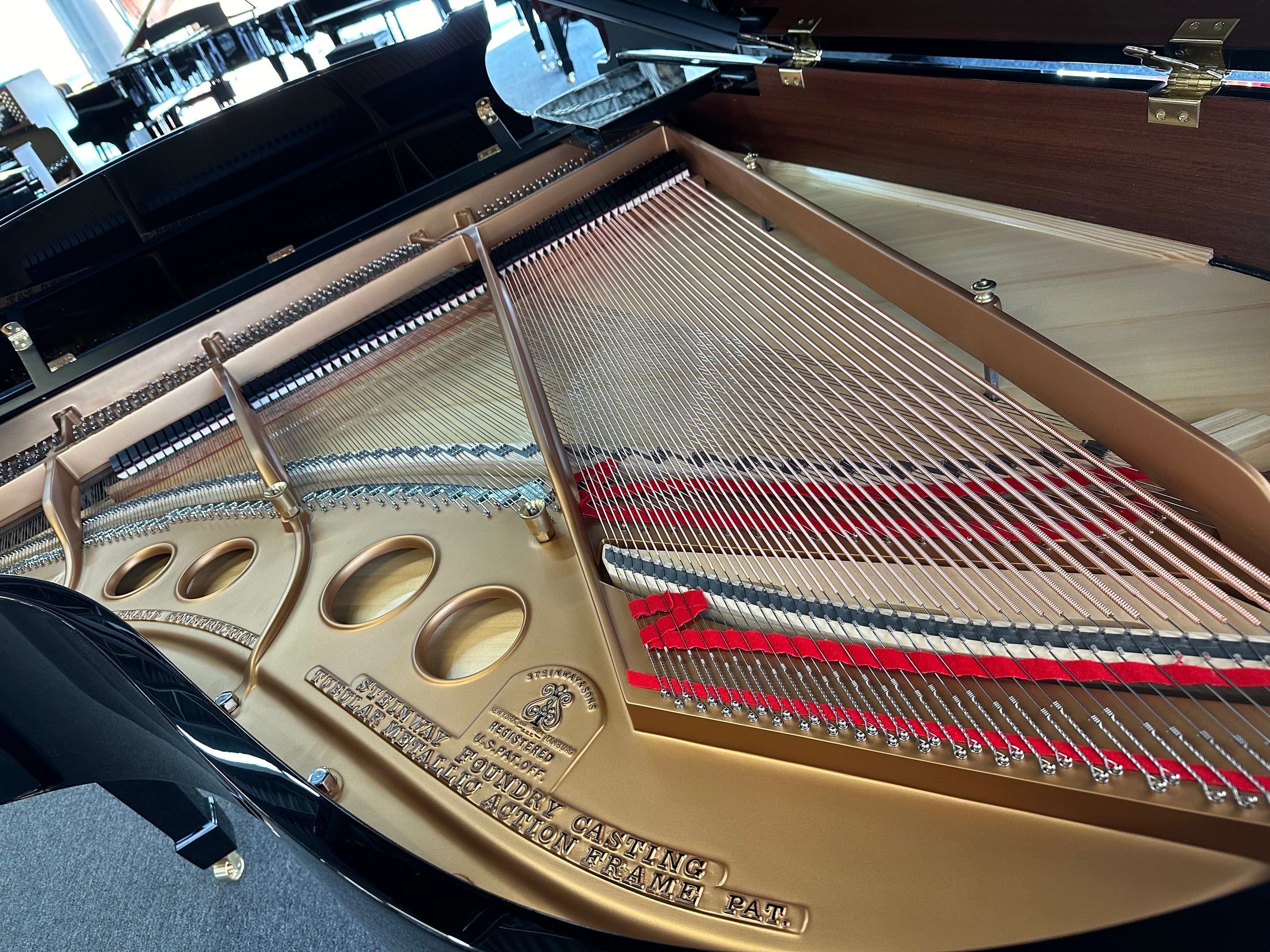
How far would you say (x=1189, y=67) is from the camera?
1512mm

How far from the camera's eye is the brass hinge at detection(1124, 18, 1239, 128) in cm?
149

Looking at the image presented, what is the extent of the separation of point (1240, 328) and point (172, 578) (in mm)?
2800

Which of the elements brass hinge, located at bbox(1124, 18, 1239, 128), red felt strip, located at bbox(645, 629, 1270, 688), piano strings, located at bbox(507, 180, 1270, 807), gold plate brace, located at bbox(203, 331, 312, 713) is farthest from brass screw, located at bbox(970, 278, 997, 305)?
gold plate brace, located at bbox(203, 331, 312, 713)

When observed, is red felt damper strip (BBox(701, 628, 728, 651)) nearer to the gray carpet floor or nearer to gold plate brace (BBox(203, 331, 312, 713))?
gold plate brace (BBox(203, 331, 312, 713))

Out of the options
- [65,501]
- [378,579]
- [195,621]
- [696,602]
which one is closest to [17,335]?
[65,501]

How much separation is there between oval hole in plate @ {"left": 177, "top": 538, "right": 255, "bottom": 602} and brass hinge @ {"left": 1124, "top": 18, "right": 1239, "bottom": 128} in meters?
2.50

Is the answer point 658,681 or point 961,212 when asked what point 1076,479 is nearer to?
point 658,681

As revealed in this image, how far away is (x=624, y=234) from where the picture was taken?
9.36 ft

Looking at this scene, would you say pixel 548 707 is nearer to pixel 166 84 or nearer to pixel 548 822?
pixel 548 822

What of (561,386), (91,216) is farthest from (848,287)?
(91,216)

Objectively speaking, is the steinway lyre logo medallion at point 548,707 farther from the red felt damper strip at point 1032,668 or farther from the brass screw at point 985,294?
the brass screw at point 985,294

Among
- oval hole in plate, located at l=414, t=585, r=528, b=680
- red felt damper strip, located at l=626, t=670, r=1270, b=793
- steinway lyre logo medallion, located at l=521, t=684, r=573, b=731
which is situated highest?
red felt damper strip, located at l=626, t=670, r=1270, b=793

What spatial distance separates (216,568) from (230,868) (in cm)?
101

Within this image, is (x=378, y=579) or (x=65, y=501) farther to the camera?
(x=65, y=501)
